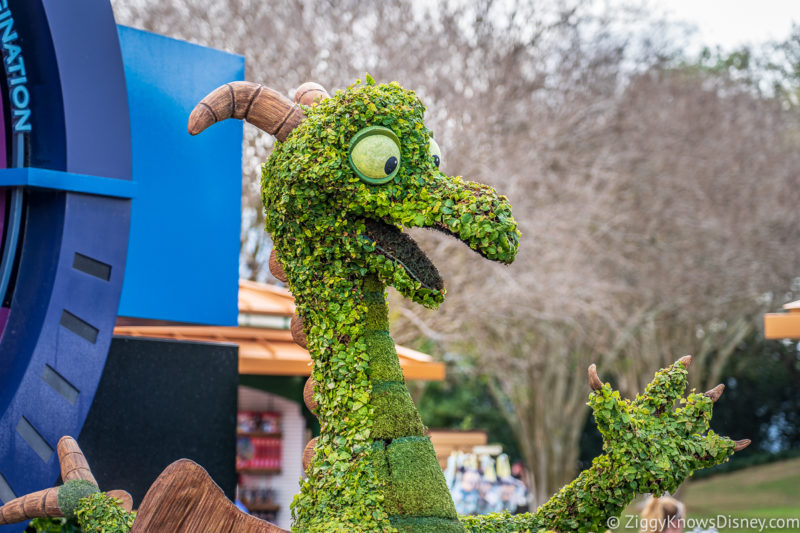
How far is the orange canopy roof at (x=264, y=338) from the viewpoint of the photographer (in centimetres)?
745

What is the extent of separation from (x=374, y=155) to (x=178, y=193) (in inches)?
97.9

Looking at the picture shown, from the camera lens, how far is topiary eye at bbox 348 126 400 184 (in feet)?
9.96

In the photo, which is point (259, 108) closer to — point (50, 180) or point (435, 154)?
point (435, 154)

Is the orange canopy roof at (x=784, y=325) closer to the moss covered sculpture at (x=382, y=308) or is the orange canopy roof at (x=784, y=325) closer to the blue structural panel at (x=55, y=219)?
the moss covered sculpture at (x=382, y=308)

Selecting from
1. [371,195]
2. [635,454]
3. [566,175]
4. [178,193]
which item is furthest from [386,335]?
[566,175]

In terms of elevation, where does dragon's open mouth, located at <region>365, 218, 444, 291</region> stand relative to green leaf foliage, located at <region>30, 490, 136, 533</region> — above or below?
above

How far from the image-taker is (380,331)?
3186mm

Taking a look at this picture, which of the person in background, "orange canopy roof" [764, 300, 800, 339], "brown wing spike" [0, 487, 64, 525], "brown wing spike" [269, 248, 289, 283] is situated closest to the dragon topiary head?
"brown wing spike" [269, 248, 289, 283]

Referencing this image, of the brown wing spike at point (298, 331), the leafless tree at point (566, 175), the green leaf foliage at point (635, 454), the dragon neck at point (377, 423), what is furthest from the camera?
the leafless tree at point (566, 175)

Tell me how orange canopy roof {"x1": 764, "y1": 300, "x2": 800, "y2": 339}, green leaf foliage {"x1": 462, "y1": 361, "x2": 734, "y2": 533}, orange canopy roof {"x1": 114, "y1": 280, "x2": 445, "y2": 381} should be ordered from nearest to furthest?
green leaf foliage {"x1": 462, "y1": 361, "x2": 734, "y2": 533}
orange canopy roof {"x1": 764, "y1": 300, "x2": 800, "y2": 339}
orange canopy roof {"x1": 114, "y1": 280, "x2": 445, "y2": 381}

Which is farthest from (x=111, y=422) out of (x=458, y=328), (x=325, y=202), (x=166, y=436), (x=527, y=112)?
(x=527, y=112)

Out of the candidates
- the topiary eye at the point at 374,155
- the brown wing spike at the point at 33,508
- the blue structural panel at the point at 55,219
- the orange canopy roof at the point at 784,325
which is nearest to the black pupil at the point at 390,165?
the topiary eye at the point at 374,155

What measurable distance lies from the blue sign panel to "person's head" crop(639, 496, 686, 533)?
2933 millimetres

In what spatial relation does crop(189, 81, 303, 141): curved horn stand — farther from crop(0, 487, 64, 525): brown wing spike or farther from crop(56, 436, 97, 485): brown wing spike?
crop(0, 487, 64, 525): brown wing spike
